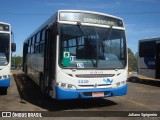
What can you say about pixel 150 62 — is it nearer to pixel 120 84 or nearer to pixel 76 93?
pixel 120 84

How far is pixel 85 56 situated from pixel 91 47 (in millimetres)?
429

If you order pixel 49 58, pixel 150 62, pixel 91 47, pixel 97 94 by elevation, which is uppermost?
pixel 91 47

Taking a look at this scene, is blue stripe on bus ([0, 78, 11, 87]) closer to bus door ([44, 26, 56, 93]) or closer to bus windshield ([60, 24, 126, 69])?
bus door ([44, 26, 56, 93])

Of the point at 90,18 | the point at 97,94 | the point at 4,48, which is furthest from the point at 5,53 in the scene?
the point at 97,94

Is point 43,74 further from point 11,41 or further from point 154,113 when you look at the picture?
point 154,113

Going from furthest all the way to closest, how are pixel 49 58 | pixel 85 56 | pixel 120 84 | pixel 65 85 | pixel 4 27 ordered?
pixel 4 27
pixel 49 58
pixel 120 84
pixel 85 56
pixel 65 85

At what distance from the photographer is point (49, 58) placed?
35.3ft

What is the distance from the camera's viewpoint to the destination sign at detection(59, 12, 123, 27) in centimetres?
998

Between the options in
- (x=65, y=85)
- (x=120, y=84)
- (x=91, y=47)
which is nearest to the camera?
(x=65, y=85)

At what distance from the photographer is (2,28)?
12609 mm

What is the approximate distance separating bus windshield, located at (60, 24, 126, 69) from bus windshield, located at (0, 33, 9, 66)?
11.9ft

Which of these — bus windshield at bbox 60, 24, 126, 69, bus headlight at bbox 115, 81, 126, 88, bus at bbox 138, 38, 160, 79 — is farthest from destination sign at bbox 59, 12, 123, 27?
bus at bbox 138, 38, 160, 79

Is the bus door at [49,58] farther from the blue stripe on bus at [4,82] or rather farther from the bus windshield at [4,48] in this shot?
the bus windshield at [4,48]

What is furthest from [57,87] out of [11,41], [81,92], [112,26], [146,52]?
[146,52]
